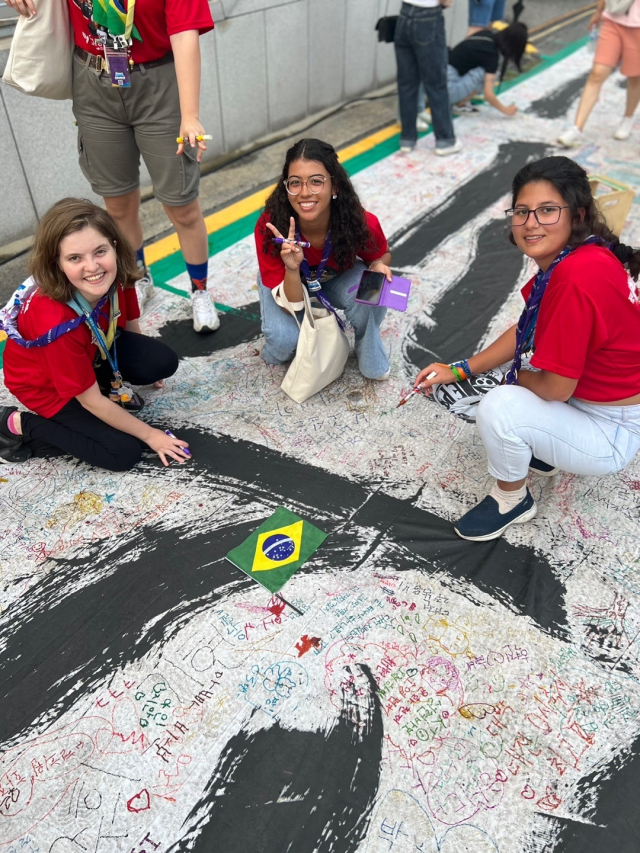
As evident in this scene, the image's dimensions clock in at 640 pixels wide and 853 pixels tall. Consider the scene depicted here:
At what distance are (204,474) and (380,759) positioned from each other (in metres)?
1.11

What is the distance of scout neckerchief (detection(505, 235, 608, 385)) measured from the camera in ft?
5.44

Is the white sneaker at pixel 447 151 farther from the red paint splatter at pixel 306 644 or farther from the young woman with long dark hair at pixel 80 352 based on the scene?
the red paint splatter at pixel 306 644

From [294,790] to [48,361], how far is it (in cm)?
139

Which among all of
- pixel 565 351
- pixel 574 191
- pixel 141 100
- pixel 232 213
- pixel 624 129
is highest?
pixel 574 191

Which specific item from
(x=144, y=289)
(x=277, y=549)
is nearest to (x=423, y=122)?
(x=144, y=289)

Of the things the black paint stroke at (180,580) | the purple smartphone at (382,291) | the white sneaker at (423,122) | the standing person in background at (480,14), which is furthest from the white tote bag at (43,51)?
the standing person in background at (480,14)

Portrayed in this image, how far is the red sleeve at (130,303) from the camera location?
7.26 feet

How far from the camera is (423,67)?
411 cm

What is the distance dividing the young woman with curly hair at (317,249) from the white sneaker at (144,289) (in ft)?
2.47

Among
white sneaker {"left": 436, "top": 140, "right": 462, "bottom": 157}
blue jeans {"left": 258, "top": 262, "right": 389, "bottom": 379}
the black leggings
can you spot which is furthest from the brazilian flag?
white sneaker {"left": 436, "top": 140, "right": 462, "bottom": 157}

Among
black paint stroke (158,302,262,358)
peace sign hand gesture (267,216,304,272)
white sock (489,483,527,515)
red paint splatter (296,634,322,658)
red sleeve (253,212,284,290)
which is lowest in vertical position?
black paint stroke (158,302,262,358)

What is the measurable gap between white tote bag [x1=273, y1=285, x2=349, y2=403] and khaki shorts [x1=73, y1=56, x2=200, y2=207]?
0.64m

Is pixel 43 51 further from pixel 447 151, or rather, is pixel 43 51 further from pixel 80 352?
pixel 447 151

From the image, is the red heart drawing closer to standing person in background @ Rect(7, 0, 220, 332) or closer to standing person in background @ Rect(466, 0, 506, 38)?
standing person in background @ Rect(7, 0, 220, 332)
